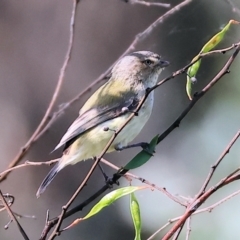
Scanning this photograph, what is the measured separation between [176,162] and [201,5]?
52.9 inches

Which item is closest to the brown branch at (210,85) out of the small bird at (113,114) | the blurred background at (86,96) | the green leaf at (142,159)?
the green leaf at (142,159)

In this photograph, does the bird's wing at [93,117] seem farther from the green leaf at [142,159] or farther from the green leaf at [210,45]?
the green leaf at [210,45]

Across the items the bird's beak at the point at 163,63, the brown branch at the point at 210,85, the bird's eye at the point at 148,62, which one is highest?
the bird's eye at the point at 148,62

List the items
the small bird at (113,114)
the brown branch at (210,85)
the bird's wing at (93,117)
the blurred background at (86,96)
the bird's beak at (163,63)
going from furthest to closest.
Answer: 1. the blurred background at (86,96)
2. the bird's beak at (163,63)
3. the bird's wing at (93,117)
4. the small bird at (113,114)
5. the brown branch at (210,85)

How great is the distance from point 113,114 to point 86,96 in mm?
1320

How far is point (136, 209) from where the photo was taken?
5.27ft

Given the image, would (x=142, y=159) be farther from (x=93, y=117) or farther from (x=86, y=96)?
(x=86, y=96)

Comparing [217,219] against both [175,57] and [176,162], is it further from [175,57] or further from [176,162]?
[175,57]

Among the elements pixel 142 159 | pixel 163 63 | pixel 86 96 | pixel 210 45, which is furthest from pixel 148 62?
pixel 210 45

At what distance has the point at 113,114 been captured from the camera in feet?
9.46

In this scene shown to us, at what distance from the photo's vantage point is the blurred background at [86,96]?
4355 millimetres

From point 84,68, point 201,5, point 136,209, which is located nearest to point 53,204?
point 84,68

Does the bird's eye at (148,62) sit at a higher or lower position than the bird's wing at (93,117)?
higher

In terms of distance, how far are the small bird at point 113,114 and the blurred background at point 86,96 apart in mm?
1145
